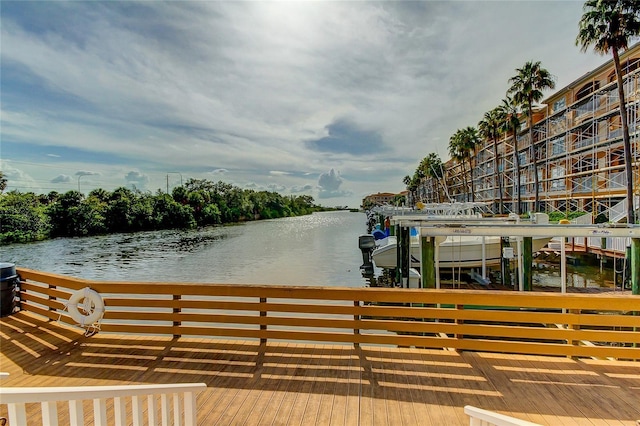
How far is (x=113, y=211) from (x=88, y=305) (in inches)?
2269

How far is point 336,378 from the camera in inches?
152

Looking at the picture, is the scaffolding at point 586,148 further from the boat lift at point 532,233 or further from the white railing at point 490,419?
the white railing at point 490,419

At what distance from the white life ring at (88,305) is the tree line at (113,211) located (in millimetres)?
45663

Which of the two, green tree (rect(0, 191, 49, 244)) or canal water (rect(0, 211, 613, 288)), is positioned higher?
green tree (rect(0, 191, 49, 244))

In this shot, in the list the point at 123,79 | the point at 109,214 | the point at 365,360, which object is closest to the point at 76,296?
the point at 365,360

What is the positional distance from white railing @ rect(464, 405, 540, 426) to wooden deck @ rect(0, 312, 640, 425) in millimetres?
1500

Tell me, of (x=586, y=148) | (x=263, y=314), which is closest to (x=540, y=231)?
(x=263, y=314)

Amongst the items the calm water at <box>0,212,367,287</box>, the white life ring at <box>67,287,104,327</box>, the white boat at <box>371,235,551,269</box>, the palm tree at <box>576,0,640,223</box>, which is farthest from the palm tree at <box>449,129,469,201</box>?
the white life ring at <box>67,287,104,327</box>

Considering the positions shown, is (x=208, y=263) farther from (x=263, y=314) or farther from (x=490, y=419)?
(x=490, y=419)

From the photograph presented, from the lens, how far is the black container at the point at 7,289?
6.14 m

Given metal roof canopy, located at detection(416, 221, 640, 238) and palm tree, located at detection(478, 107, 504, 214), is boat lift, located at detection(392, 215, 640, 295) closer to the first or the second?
metal roof canopy, located at detection(416, 221, 640, 238)

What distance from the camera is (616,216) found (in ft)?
72.0

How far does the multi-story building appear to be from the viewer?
23812 millimetres

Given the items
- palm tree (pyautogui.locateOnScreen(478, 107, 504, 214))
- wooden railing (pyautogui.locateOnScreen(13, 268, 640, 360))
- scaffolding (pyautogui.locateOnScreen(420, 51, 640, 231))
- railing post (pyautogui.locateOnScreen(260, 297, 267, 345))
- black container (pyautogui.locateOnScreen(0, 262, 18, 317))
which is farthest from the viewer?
palm tree (pyautogui.locateOnScreen(478, 107, 504, 214))
